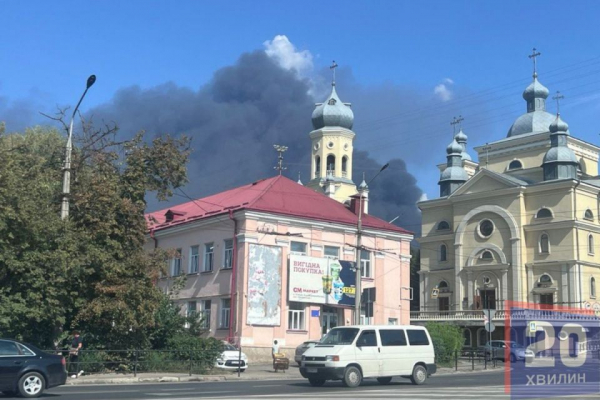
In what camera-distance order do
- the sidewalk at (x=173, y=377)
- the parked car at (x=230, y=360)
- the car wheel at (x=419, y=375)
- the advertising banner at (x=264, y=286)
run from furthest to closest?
the advertising banner at (x=264, y=286), the parked car at (x=230, y=360), the sidewalk at (x=173, y=377), the car wheel at (x=419, y=375)

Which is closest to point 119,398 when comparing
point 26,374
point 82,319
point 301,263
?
point 26,374

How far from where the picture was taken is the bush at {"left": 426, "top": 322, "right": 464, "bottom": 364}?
38156 millimetres

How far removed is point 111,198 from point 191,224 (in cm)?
1596

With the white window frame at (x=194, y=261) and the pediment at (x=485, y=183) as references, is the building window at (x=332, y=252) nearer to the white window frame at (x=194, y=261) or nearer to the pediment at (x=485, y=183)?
the white window frame at (x=194, y=261)

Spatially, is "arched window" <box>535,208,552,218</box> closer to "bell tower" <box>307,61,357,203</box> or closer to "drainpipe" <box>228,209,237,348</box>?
"bell tower" <box>307,61,357,203</box>


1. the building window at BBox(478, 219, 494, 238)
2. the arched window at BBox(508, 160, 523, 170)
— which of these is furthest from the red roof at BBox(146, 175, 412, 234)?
the arched window at BBox(508, 160, 523, 170)

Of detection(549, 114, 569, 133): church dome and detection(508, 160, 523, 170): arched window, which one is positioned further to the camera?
detection(508, 160, 523, 170): arched window

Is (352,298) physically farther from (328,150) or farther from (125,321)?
(328,150)

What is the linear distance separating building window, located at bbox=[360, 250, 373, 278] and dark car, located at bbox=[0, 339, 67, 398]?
26.7 m

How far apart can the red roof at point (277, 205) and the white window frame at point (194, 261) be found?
1778 mm

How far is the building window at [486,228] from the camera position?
72.9 m

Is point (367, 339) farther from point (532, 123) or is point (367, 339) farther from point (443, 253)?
point (532, 123)

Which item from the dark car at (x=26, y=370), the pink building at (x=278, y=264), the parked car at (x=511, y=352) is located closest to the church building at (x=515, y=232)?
the parked car at (x=511, y=352)

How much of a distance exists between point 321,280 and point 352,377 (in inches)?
751
